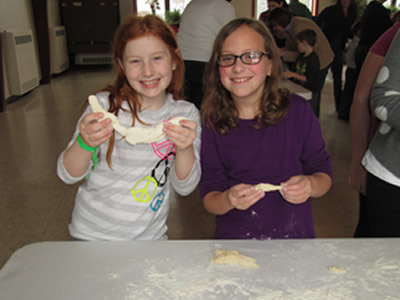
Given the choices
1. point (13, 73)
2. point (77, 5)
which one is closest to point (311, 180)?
point (13, 73)

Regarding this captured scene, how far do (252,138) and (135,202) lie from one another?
481 millimetres

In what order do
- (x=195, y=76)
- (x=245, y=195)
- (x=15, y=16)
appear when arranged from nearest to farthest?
(x=245, y=195) → (x=195, y=76) → (x=15, y=16)

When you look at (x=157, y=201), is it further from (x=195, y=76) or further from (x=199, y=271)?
(x=195, y=76)

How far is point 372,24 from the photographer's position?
3988mm

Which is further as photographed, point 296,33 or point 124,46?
point 296,33

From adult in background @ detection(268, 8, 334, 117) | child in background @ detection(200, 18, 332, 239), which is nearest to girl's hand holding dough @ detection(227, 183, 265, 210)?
child in background @ detection(200, 18, 332, 239)

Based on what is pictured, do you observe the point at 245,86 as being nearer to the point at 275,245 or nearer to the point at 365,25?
the point at 275,245

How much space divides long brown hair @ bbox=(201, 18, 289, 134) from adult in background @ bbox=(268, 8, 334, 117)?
2803 millimetres

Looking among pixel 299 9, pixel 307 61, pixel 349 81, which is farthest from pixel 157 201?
pixel 349 81

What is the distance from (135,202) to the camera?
4.24 ft

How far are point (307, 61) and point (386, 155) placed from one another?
2.93 m

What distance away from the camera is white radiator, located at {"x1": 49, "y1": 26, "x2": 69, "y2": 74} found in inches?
344

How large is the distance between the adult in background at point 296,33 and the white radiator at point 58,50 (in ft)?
20.7

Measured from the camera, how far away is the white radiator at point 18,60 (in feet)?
19.7
